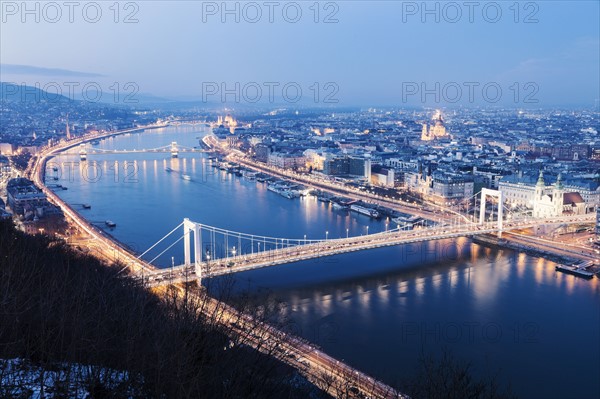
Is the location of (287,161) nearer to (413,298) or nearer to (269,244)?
(269,244)

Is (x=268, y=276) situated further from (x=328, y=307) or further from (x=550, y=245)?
(x=550, y=245)

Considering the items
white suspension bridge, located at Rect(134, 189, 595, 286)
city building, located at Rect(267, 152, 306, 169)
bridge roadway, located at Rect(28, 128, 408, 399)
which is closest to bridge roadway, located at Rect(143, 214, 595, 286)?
white suspension bridge, located at Rect(134, 189, 595, 286)

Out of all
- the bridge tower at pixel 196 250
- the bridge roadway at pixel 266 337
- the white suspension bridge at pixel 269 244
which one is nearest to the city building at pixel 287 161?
the bridge roadway at pixel 266 337

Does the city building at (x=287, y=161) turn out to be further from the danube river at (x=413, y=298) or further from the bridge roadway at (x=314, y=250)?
the bridge roadway at (x=314, y=250)

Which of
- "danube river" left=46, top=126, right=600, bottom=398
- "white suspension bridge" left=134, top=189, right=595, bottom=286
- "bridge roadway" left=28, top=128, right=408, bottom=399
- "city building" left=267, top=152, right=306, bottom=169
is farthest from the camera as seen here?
"city building" left=267, top=152, right=306, bottom=169

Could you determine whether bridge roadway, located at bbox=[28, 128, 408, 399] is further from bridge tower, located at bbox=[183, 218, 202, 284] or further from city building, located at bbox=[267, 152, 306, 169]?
city building, located at bbox=[267, 152, 306, 169]

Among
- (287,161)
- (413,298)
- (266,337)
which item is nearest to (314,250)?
(413,298)

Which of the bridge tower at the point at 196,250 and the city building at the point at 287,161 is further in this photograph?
the city building at the point at 287,161

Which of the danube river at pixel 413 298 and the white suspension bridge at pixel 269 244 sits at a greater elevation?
the white suspension bridge at pixel 269 244

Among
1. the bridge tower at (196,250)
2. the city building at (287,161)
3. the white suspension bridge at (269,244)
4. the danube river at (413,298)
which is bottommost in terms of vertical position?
the danube river at (413,298)
